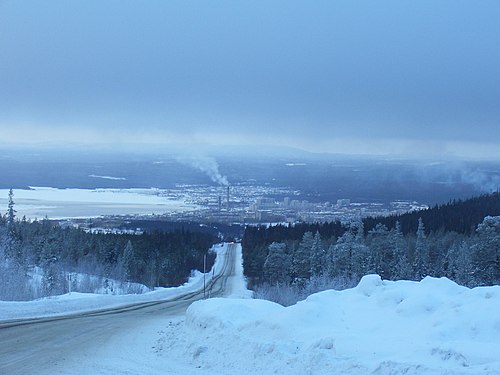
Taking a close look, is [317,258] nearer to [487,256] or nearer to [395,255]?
[395,255]

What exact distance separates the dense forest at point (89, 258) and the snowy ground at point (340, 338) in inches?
1044

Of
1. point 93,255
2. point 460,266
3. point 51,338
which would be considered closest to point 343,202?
point 93,255

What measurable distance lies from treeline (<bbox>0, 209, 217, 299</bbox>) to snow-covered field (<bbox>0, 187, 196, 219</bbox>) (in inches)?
1461

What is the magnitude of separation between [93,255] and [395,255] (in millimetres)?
37709

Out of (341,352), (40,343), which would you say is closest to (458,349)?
(341,352)

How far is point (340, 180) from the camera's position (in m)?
188

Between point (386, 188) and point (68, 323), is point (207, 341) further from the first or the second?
point (386, 188)

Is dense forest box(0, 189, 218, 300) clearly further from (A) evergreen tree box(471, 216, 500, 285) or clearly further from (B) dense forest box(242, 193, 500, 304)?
Answer: (A) evergreen tree box(471, 216, 500, 285)

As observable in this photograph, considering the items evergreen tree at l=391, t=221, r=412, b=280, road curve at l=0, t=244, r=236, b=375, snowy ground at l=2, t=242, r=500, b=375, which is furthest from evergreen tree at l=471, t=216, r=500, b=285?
snowy ground at l=2, t=242, r=500, b=375

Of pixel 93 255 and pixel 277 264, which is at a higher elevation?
pixel 93 255

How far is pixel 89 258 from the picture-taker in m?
75.8

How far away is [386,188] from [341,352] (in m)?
163

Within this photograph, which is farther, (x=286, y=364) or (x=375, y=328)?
(x=375, y=328)

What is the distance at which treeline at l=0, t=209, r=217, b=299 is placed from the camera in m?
61.0
